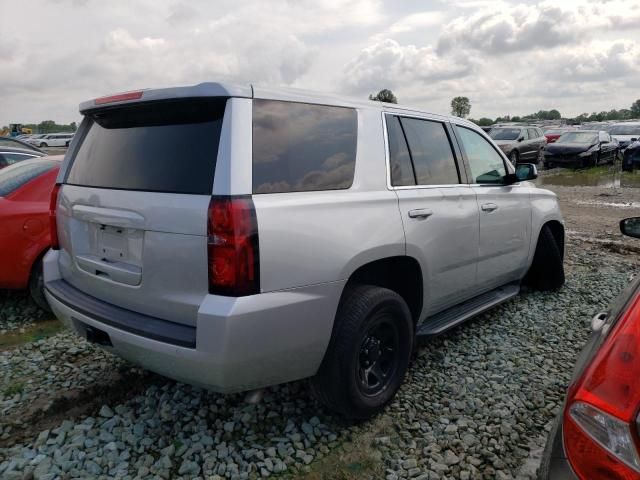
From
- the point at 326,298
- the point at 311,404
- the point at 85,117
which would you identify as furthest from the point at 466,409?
the point at 85,117

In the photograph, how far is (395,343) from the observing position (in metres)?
3.10

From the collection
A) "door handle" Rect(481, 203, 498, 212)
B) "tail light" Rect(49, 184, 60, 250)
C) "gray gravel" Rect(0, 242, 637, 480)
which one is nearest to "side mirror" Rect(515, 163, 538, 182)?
"door handle" Rect(481, 203, 498, 212)

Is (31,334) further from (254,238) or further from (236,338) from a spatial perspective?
(254,238)

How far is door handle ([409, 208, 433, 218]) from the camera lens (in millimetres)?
3135

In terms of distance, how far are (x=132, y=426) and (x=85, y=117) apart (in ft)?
6.13

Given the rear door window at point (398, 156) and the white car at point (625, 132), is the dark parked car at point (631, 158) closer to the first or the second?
the white car at point (625, 132)

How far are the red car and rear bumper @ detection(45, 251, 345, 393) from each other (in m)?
2.13

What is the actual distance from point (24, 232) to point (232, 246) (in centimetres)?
307

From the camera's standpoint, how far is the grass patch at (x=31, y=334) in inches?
165

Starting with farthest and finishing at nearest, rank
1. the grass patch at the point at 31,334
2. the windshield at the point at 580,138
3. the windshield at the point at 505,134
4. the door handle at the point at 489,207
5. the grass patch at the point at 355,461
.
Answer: the windshield at the point at 580,138 < the windshield at the point at 505,134 < the grass patch at the point at 31,334 < the door handle at the point at 489,207 < the grass patch at the point at 355,461

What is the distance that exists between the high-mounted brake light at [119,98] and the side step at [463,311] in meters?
2.20

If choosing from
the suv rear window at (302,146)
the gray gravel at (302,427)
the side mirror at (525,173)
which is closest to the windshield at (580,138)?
the side mirror at (525,173)

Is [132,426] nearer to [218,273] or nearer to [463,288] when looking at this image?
[218,273]

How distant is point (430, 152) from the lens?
361cm
